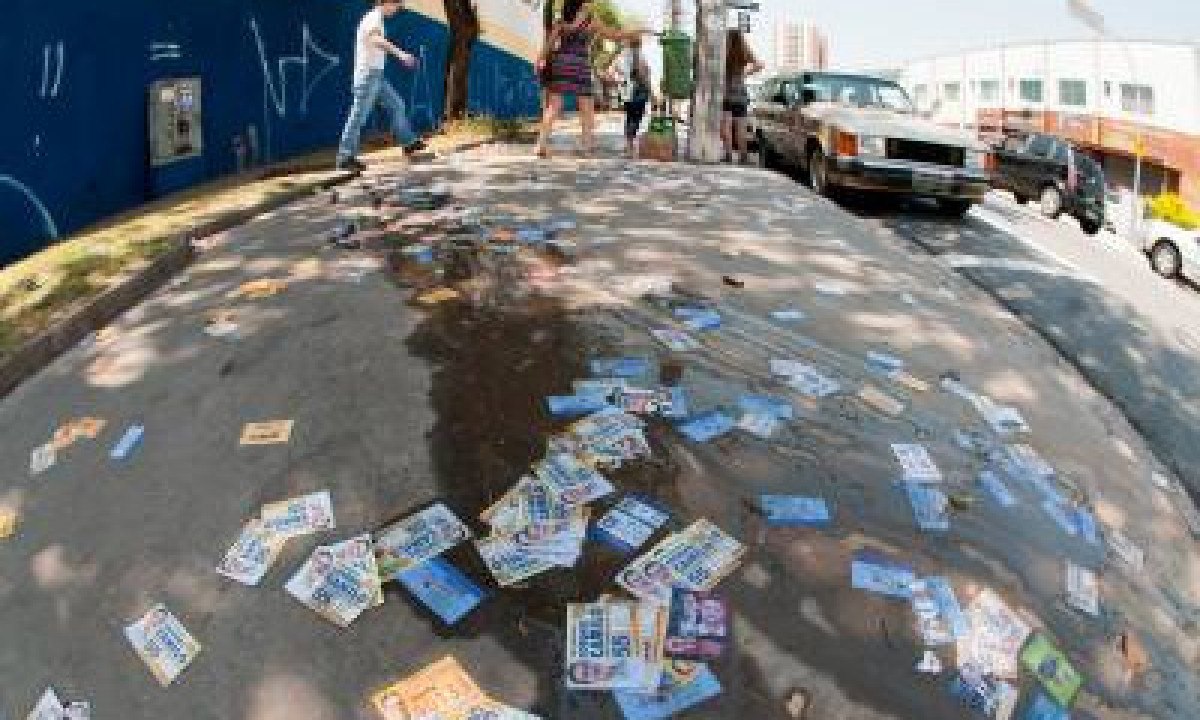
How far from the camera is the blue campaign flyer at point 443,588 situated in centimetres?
304

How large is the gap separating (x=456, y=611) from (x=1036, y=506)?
226 cm

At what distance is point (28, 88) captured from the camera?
7.55 meters

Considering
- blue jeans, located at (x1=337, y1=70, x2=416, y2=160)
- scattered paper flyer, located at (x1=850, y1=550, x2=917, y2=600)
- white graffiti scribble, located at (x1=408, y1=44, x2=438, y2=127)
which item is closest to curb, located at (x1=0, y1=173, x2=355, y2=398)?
blue jeans, located at (x1=337, y1=70, x2=416, y2=160)

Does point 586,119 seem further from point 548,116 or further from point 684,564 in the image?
point 684,564

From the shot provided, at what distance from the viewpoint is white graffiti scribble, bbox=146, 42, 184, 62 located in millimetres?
9516

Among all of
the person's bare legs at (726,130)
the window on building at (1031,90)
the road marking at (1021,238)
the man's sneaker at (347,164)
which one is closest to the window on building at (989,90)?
the window on building at (1031,90)

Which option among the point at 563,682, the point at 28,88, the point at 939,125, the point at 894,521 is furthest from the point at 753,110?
the point at 563,682

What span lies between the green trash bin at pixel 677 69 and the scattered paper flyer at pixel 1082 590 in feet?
38.0

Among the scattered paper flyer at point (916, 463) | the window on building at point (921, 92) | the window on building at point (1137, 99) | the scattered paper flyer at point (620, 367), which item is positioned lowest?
the scattered paper flyer at point (916, 463)

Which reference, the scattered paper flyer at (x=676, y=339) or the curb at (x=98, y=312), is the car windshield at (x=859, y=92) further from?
the scattered paper flyer at (x=676, y=339)

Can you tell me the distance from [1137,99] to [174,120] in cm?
4771

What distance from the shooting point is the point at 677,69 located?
575 inches

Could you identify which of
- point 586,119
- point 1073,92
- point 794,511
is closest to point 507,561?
point 794,511

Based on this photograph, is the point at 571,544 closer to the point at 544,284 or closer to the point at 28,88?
the point at 544,284
